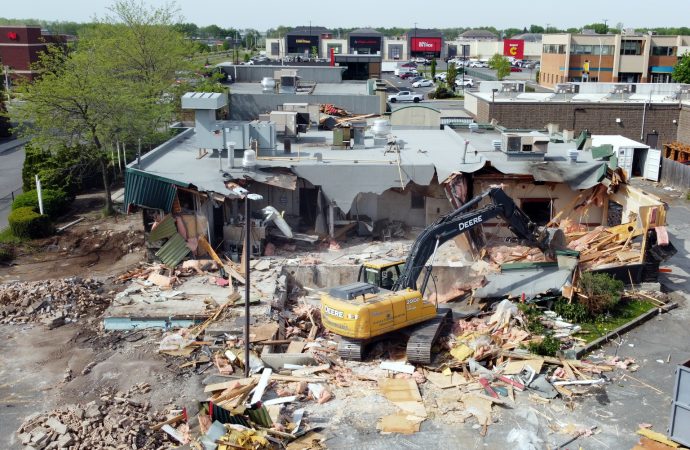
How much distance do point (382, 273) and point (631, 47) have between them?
61.0m

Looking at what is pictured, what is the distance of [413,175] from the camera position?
24.8 metres

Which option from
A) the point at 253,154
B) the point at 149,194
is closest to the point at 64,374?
the point at 149,194

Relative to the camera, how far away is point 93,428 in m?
13.8

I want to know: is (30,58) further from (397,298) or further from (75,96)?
(397,298)

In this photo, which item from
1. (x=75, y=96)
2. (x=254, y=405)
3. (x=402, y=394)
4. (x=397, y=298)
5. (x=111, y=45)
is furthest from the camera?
(x=111, y=45)

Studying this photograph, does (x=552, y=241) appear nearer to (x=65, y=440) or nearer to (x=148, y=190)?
(x=148, y=190)

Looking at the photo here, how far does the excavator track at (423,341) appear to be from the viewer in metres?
16.8

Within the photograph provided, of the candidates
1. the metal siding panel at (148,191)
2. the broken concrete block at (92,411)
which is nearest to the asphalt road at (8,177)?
the metal siding panel at (148,191)

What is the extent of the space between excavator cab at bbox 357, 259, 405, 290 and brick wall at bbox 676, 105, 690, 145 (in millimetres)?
29183

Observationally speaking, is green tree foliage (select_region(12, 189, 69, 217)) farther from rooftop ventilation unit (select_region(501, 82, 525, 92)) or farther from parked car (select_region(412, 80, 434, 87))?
parked car (select_region(412, 80, 434, 87))

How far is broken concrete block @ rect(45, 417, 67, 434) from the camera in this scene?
13.6 m

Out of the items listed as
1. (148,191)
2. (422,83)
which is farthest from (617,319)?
(422,83)

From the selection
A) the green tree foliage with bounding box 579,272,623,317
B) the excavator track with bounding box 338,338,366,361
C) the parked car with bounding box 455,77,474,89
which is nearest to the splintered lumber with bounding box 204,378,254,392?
the excavator track with bounding box 338,338,366,361

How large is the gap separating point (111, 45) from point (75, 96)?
1096 cm
